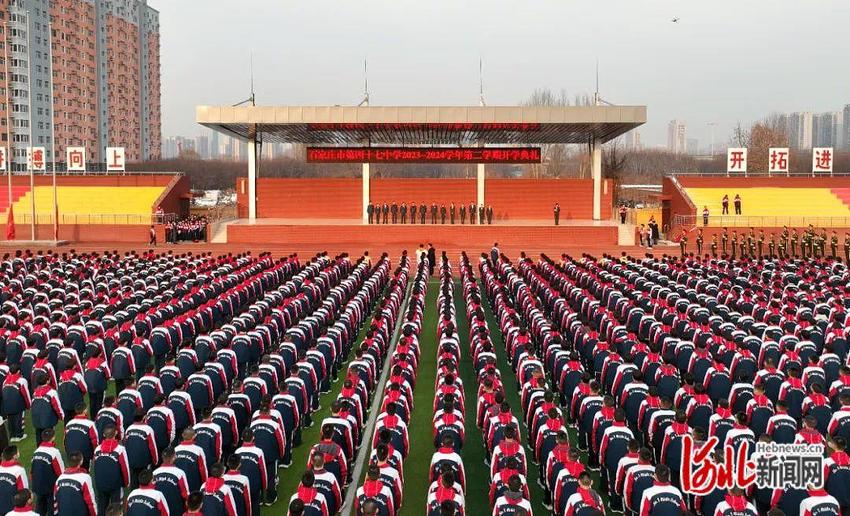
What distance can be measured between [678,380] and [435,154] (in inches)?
885

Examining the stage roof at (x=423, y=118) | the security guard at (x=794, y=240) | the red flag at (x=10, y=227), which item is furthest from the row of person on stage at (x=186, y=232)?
the security guard at (x=794, y=240)

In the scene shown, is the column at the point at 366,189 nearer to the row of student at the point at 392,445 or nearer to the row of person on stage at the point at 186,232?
the row of person on stage at the point at 186,232

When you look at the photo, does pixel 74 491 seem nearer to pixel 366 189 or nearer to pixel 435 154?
pixel 435 154

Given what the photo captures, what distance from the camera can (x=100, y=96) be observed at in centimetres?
8550

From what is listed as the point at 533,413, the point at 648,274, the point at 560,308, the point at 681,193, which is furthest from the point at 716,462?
the point at 681,193

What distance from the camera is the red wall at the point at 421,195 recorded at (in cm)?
→ 3575

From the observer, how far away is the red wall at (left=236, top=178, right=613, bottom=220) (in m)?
35.8

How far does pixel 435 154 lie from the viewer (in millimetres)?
30609

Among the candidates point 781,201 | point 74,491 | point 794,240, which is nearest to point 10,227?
point 74,491

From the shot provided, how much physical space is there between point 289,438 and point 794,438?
4.99m

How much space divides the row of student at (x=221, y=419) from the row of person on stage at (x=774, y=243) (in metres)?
18.3

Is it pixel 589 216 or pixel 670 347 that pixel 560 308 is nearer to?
pixel 670 347

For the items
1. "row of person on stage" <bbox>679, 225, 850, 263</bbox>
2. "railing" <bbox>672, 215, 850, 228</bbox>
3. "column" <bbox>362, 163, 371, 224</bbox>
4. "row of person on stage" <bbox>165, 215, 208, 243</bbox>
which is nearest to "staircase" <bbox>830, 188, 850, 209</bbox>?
"railing" <bbox>672, 215, 850, 228</bbox>

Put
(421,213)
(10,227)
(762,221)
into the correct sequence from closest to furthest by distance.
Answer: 1. (10,227)
2. (762,221)
3. (421,213)
